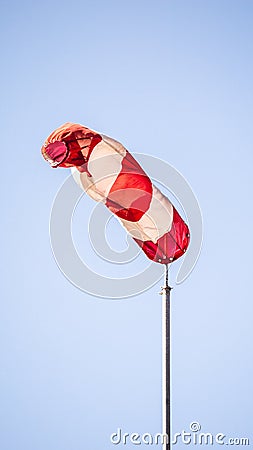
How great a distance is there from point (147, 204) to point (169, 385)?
3.16 m

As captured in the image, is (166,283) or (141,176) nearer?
(166,283)

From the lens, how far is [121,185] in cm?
1498

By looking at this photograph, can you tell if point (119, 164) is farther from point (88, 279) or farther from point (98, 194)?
point (88, 279)

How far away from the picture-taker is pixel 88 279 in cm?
1488

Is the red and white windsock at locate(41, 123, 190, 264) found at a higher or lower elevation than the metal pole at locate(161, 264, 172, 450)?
higher

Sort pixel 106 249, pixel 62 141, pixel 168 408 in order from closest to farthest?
pixel 168 408 < pixel 62 141 < pixel 106 249

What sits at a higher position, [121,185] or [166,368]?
[121,185]

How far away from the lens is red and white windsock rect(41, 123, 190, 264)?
14.7m

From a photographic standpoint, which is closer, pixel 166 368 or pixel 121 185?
pixel 166 368

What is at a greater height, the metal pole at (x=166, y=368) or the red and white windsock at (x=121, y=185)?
the red and white windsock at (x=121, y=185)

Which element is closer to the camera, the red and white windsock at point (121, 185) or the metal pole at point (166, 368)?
the metal pole at point (166, 368)

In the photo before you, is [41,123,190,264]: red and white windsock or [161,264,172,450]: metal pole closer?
[161,264,172,450]: metal pole

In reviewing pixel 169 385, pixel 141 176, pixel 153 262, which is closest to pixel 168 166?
pixel 141 176

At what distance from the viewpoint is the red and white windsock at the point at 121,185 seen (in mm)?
14742
